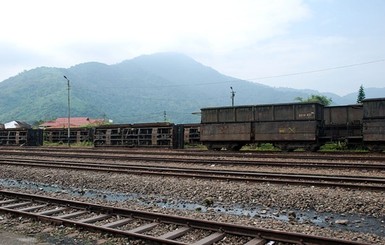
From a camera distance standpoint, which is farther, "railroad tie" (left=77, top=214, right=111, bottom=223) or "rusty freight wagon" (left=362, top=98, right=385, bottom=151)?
"rusty freight wagon" (left=362, top=98, right=385, bottom=151)

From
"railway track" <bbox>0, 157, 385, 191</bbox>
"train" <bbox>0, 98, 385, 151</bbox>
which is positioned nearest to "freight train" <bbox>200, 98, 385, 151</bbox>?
"train" <bbox>0, 98, 385, 151</bbox>

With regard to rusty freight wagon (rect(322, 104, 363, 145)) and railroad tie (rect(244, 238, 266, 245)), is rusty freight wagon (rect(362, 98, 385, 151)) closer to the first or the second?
rusty freight wagon (rect(322, 104, 363, 145))

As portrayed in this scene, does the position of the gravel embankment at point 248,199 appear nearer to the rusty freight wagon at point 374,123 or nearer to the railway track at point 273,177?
the railway track at point 273,177

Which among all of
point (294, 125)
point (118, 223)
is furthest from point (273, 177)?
point (294, 125)

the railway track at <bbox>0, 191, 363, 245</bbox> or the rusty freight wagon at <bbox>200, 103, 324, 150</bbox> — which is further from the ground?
the rusty freight wagon at <bbox>200, 103, 324, 150</bbox>

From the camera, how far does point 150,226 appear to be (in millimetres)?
6672

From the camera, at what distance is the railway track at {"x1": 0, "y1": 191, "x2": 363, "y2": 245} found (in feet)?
18.9

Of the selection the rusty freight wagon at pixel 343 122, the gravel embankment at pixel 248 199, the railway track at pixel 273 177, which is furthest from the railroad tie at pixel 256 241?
the rusty freight wagon at pixel 343 122

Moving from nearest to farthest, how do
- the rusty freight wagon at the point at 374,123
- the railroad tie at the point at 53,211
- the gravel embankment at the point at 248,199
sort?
the gravel embankment at the point at 248,199 → the railroad tie at the point at 53,211 → the rusty freight wagon at the point at 374,123

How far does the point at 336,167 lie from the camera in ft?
46.1

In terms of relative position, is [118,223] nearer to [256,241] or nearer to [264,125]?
[256,241]

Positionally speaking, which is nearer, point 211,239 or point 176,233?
point 211,239

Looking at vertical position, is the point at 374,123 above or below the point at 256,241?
above

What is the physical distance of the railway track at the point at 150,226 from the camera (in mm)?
5754
